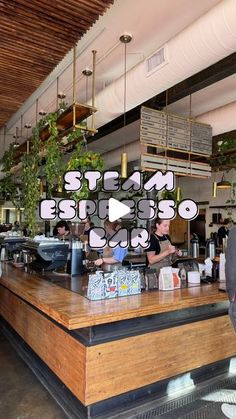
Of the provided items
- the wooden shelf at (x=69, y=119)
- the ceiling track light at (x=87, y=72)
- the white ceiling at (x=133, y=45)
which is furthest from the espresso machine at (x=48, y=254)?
the ceiling track light at (x=87, y=72)

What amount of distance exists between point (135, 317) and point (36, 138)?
298 centimetres

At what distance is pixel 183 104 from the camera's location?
Answer: 473 centimetres

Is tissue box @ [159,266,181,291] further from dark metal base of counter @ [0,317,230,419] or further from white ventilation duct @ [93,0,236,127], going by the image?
white ventilation duct @ [93,0,236,127]

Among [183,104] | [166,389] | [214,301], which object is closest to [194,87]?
[183,104]

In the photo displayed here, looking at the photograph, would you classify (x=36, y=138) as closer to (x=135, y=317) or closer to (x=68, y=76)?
(x=68, y=76)

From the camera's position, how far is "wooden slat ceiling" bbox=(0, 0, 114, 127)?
2256mm

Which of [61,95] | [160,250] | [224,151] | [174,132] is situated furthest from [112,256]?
[224,151]

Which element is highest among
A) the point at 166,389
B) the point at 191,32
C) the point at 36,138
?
the point at 191,32

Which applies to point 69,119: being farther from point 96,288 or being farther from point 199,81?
point 96,288

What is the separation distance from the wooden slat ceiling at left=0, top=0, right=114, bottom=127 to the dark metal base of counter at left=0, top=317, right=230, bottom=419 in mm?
2809

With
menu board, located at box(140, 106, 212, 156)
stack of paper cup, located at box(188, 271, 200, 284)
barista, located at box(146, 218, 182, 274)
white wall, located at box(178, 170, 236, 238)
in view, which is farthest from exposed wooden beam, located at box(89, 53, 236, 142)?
white wall, located at box(178, 170, 236, 238)

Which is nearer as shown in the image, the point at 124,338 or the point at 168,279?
the point at 124,338

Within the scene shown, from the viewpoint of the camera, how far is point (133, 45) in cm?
318

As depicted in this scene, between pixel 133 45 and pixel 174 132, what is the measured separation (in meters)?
1.49
